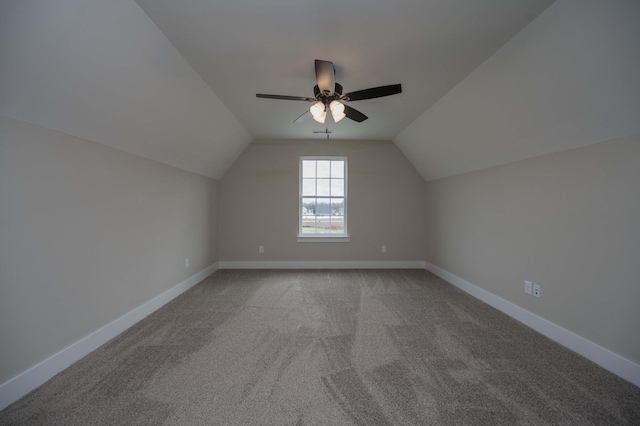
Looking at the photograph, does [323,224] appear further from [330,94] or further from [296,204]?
[330,94]

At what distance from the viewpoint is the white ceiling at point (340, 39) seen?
1682 mm

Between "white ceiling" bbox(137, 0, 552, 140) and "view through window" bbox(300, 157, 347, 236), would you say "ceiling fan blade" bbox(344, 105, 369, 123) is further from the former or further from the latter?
"view through window" bbox(300, 157, 347, 236)

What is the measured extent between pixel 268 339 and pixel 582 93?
308 centimetres

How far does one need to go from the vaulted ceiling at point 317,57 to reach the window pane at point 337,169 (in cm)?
212

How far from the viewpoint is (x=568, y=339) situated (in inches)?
86.8

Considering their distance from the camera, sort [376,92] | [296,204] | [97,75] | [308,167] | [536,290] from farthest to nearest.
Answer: [308,167] < [296,204] < [536,290] < [376,92] < [97,75]

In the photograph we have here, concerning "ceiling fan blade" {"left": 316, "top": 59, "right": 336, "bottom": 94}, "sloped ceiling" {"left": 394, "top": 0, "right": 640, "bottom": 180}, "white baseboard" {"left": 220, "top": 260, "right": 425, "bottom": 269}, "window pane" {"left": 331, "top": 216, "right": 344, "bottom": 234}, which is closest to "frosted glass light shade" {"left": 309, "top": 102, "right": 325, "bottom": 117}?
"ceiling fan blade" {"left": 316, "top": 59, "right": 336, "bottom": 94}

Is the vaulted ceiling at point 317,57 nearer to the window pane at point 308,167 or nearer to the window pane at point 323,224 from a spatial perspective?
the window pane at point 308,167

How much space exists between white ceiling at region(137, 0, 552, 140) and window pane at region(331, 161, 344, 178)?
84.7 inches

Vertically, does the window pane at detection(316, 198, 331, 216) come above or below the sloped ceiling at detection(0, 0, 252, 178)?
below

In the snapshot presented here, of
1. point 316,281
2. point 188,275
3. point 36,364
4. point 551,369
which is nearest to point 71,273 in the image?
point 36,364

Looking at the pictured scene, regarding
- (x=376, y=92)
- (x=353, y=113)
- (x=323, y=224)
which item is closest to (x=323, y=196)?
(x=323, y=224)

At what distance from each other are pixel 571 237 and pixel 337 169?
3534 mm

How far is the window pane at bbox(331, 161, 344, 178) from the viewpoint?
507 centimetres
